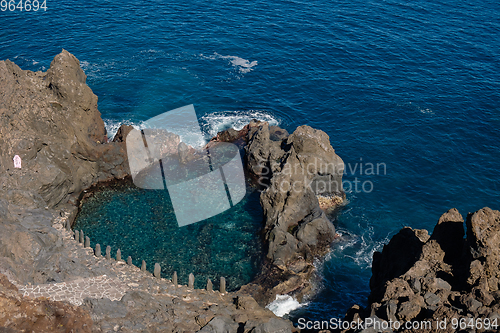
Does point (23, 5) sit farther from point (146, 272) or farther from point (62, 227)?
point (146, 272)

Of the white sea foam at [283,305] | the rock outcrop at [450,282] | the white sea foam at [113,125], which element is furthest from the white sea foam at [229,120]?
the rock outcrop at [450,282]

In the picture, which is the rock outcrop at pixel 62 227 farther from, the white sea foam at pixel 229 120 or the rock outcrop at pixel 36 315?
the white sea foam at pixel 229 120

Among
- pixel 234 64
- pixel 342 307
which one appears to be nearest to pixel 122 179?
pixel 342 307

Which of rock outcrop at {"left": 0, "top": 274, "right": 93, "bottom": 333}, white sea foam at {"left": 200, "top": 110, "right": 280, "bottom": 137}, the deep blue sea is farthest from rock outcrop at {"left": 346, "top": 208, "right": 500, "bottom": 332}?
white sea foam at {"left": 200, "top": 110, "right": 280, "bottom": 137}

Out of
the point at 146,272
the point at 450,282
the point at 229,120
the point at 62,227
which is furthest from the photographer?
the point at 229,120

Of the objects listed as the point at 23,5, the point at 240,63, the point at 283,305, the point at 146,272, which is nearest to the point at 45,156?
the point at 146,272

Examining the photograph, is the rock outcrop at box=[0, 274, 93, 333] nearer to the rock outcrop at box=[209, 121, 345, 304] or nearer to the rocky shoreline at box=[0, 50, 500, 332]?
the rocky shoreline at box=[0, 50, 500, 332]
